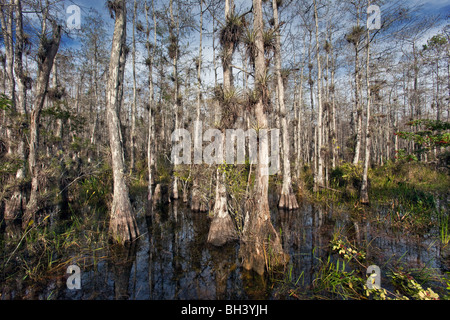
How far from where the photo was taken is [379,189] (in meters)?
11.7

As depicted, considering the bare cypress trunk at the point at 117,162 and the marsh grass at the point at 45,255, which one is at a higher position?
the bare cypress trunk at the point at 117,162

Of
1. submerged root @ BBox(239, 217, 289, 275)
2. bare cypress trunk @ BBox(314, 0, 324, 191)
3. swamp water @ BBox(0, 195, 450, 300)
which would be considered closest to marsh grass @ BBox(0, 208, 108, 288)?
swamp water @ BBox(0, 195, 450, 300)

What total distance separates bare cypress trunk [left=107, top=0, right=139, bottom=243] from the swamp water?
563 millimetres

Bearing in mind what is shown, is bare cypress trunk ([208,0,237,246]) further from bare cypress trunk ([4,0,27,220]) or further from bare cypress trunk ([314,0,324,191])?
bare cypress trunk ([314,0,324,191])

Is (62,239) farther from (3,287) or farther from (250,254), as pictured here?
(250,254)

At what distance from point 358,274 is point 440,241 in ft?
12.2

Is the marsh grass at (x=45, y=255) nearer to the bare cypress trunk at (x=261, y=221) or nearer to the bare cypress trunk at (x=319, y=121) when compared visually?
the bare cypress trunk at (x=261, y=221)

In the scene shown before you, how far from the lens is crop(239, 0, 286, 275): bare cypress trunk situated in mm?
4531

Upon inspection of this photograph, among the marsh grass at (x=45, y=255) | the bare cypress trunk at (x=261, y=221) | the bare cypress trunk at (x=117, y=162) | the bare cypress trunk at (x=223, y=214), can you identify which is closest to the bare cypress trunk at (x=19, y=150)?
the marsh grass at (x=45, y=255)

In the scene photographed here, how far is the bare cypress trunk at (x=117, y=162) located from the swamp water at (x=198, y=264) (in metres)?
0.56

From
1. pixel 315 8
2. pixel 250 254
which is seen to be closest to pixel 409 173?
pixel 315 8

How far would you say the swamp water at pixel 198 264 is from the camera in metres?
4.09

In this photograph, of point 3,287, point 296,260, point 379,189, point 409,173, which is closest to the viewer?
point 3,287
